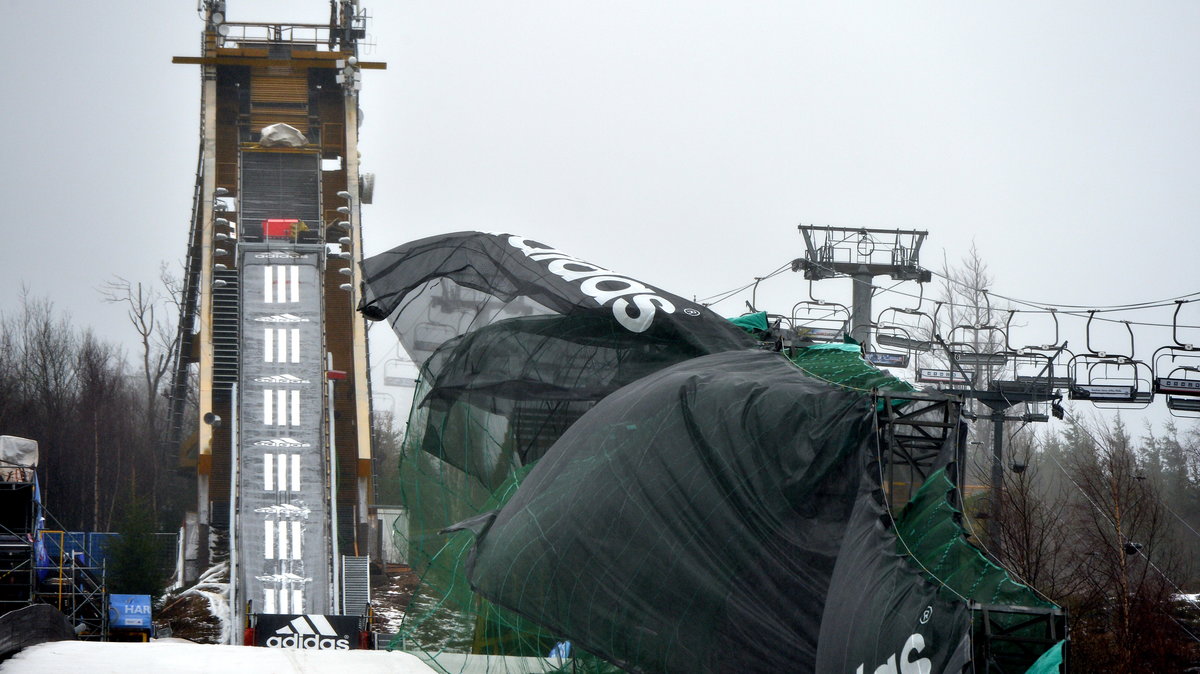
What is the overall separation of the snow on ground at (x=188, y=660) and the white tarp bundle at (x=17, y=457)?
18.5m

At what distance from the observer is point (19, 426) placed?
2256 inches

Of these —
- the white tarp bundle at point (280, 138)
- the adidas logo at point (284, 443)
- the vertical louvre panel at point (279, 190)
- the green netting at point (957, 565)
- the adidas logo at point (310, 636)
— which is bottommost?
the adidas logo at point (310, 636)

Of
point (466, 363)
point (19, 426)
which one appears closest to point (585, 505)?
point (466, 363)

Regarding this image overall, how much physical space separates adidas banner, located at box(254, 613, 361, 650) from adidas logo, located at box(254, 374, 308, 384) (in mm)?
14824

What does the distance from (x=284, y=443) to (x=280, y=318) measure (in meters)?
5.01

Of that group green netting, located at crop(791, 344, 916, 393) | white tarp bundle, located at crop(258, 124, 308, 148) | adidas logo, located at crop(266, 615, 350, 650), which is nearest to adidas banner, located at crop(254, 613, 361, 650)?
adidas logo, located at crop(266, 615, 350, 650)

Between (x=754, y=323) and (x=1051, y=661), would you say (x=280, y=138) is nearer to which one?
(x=754, y=323)

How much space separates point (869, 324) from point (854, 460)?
70.9ft

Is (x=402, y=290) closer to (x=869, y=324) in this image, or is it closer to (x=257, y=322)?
(x=869, y=324)

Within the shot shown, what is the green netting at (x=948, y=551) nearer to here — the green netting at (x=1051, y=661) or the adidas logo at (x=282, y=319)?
the green netting at (x=1051, y=661)

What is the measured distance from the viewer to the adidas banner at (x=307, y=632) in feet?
75.2

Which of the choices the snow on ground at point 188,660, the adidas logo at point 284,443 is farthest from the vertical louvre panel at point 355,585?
the snow on ground at point 188,660

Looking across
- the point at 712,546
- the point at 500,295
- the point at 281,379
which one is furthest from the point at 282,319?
the point at 712,546

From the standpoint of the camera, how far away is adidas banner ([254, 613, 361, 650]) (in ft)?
75.2
